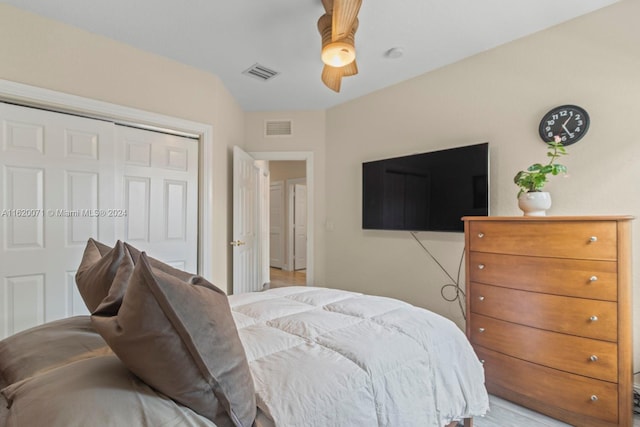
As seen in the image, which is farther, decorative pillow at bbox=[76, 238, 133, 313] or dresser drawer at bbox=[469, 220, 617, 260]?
dresser drawer at bbox=[469, 220, 617, 260]

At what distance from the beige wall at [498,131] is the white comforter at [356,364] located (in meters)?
1.54

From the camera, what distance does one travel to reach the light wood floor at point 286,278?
18.5 ft

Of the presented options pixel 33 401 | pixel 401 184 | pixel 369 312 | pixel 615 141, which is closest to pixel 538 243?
pixel 615 141

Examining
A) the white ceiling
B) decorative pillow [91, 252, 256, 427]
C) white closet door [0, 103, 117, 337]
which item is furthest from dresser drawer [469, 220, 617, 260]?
white closet door [0, 103, 117, 337]

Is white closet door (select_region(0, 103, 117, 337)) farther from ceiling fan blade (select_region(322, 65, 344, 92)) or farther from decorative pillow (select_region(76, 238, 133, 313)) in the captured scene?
ceiling fan blade (select_region(322, 65, 344, 92))

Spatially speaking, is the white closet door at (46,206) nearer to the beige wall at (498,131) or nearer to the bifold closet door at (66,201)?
the bifold closet door at (66,201)

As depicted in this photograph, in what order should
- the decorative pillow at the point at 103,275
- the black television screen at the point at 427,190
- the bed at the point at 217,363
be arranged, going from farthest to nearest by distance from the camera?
1. the black television screen at the point at 427,190
2. the decorative pillow at the point at 103,275
3. the bed at the point at 217,363

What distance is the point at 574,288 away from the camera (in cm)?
177

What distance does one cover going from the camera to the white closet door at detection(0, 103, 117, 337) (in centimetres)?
212

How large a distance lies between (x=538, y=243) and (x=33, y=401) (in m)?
2.33

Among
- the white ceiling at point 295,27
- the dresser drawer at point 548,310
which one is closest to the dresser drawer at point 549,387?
the dresser drawer at point 548,310

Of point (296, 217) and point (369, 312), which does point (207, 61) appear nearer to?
point (369, 312)

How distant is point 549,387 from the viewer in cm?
185

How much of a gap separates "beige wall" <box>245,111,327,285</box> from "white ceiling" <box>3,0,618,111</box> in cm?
97
